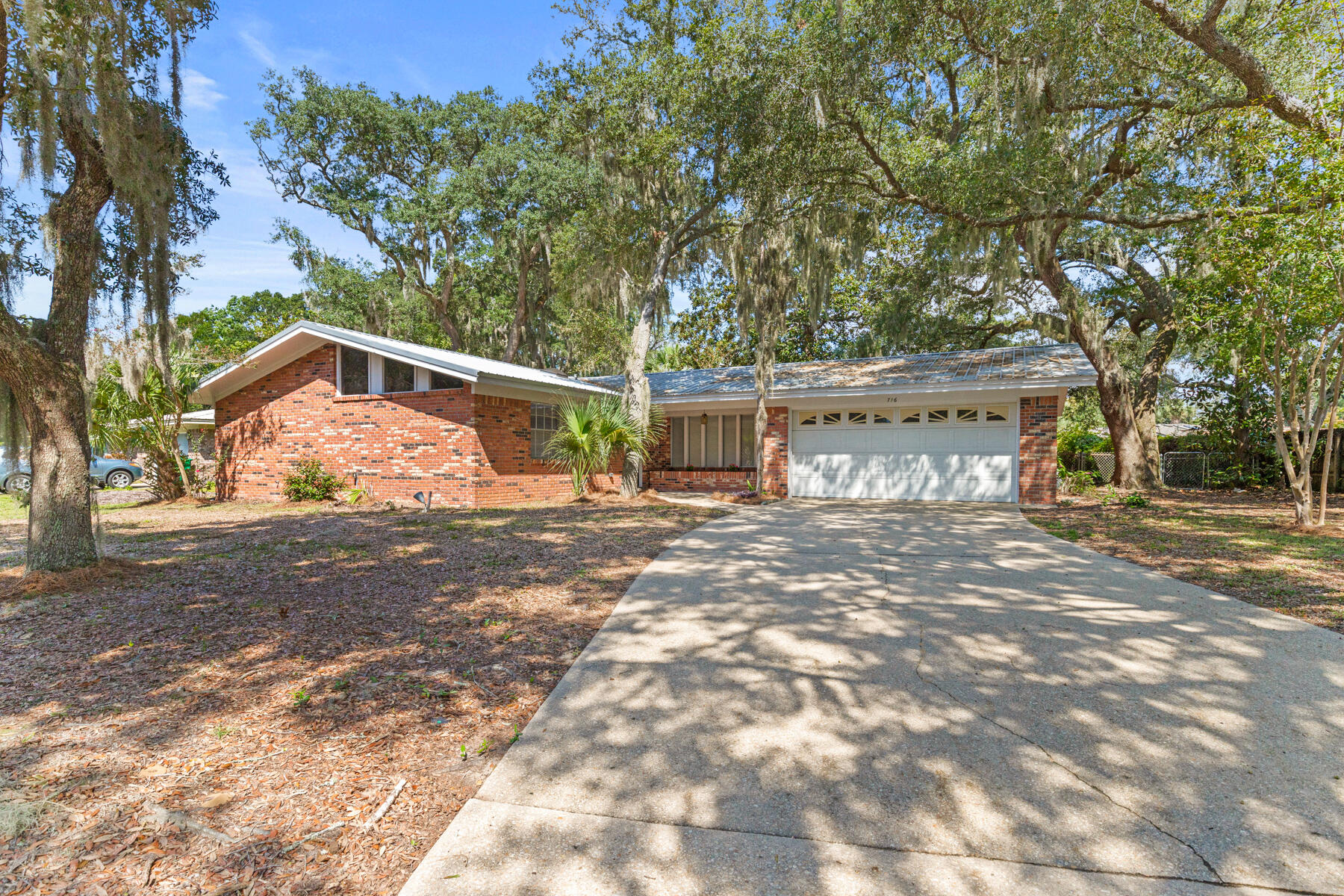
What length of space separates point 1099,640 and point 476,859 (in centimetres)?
388

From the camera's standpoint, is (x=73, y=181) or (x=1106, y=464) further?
(x=1106, y=464)

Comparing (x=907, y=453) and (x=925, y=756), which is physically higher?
(x=907, y=453)

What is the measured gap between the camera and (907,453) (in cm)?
1298

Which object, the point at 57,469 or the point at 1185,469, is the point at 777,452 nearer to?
the point at 57,469

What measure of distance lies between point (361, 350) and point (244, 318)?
33.3 m

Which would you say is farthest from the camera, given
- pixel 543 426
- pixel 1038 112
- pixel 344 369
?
pixel 543 426

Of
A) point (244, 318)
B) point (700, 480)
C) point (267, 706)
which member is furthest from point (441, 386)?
point (244, 318)

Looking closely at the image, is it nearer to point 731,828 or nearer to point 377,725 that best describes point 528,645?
point 377,725

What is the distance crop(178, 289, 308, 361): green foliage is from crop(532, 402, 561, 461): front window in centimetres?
2549

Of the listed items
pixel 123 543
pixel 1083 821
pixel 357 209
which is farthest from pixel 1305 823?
pixel 357 209

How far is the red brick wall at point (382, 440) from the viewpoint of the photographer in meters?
11.8

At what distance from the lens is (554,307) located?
24.0 meters

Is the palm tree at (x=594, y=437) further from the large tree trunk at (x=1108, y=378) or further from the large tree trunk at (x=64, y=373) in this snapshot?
the large tree trunk at (x=1108, y=378)

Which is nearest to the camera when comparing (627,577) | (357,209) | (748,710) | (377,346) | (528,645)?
(748,710)
